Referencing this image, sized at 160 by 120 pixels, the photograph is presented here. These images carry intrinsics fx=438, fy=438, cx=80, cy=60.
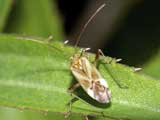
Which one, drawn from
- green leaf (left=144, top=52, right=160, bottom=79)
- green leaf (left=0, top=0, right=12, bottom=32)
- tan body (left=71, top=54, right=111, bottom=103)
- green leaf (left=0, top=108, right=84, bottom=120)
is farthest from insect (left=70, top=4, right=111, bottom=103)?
green leaf (left=0, top=0, right=12, bottom=32)

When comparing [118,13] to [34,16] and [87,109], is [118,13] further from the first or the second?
[87,109]

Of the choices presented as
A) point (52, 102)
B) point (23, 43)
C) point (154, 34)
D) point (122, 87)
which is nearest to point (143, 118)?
point (122, 87)

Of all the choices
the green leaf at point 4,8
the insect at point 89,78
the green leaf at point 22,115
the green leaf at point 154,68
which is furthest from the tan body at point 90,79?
the green leaf at point 4,8

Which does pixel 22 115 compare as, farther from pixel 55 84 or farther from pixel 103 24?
pixel 103 24

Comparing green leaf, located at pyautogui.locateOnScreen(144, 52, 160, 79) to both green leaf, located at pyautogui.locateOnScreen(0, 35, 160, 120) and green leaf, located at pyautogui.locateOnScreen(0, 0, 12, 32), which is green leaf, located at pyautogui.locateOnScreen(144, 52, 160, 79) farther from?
green leaf, located at pyautogui.locateOnScreen(0, 0, 12, 32)

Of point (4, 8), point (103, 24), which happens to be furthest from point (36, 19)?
point (103, 24)

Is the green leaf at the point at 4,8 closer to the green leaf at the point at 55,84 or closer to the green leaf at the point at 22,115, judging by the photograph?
the green leaf at the point at 55,84
